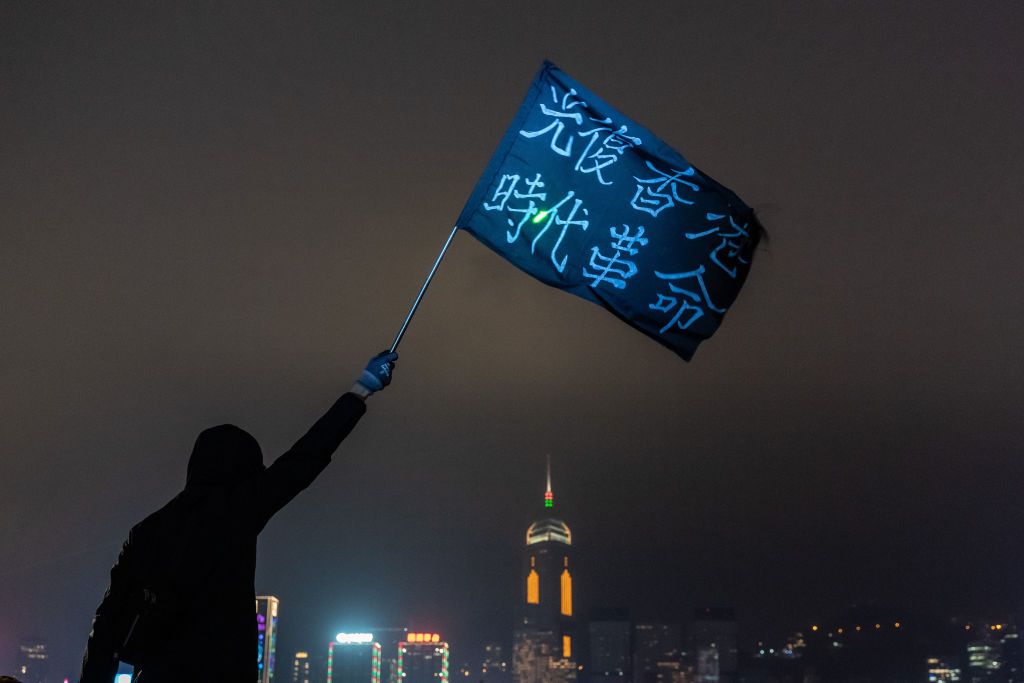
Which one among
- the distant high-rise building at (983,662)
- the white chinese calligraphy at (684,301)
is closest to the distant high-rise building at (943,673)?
the distant high-rise building at (983,662)

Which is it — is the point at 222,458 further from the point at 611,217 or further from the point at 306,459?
the point at 611,217

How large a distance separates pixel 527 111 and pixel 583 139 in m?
0.57

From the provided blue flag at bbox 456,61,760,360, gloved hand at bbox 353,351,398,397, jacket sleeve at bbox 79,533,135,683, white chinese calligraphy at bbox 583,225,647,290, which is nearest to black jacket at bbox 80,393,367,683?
jacket sleeve at bbox 79,533,135,683

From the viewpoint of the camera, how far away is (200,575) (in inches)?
147

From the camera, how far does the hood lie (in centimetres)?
392

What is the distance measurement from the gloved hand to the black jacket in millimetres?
649

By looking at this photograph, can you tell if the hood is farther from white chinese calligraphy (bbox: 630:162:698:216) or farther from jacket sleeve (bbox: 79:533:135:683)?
white chinese calligraphy (bbox: 630:162:698:216)

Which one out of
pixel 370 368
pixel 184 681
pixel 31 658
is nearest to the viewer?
pixel 184 681

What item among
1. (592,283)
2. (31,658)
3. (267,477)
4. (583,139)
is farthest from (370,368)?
(31,658)

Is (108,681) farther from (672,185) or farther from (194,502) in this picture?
(672,185)

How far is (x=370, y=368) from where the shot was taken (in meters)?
4.73

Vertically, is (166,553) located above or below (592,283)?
below

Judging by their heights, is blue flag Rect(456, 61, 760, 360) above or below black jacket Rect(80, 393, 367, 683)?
above

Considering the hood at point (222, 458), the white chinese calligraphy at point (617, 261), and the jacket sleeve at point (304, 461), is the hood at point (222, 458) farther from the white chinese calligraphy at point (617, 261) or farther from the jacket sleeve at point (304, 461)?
the white chinese calligraphy at point (617, 261)
